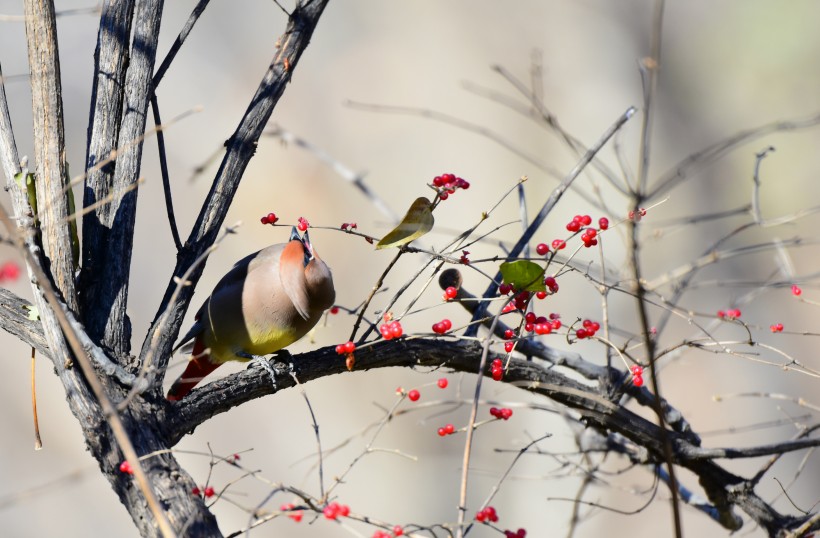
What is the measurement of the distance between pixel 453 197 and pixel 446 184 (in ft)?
18.0

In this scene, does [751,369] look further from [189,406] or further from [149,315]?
[189,406]

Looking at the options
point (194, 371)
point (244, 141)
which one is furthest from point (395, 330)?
point (194, 371)

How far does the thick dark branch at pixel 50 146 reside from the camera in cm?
211

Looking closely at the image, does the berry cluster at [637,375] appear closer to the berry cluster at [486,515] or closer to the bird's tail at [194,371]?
the berry cluster at [486,515]

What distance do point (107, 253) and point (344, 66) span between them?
19.7ft

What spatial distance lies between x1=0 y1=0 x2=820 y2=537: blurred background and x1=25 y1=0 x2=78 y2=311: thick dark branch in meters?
Result: 4.54

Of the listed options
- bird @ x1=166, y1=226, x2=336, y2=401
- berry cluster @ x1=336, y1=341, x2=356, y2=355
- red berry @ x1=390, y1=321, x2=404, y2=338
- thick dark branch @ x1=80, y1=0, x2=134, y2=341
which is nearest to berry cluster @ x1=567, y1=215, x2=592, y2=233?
red berry @ x1=390, y1=321, x2=404, y2=338

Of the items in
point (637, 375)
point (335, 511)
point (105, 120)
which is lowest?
point (335, 511)

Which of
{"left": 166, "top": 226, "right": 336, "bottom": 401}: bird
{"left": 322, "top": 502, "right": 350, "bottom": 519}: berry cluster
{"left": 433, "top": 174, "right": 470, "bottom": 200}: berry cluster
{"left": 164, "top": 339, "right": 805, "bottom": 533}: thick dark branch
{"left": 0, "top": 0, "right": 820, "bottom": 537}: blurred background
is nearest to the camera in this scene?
{"left": 322, "top": 502, "right": 350, "bottom": 519}: berry cluster

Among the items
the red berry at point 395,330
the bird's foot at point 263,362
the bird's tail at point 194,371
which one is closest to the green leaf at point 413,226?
the red berry at point 395,330

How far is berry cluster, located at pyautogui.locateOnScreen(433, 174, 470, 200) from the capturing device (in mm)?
2090

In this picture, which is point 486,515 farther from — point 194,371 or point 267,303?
point 194,371

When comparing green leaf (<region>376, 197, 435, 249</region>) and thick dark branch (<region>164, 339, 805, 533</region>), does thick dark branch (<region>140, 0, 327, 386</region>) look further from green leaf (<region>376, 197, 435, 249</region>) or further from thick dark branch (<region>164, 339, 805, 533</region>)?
green leaf (<region>376, 197, 435, 249</region>)

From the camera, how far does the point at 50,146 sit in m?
2.12
